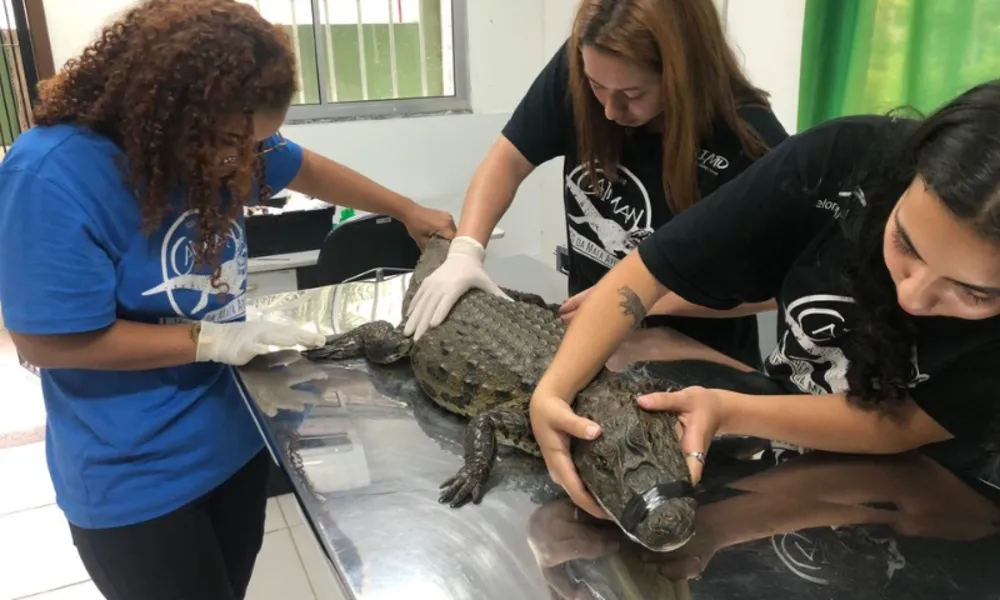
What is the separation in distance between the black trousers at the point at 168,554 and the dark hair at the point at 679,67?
1.08 m

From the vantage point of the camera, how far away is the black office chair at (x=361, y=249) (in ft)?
9.09

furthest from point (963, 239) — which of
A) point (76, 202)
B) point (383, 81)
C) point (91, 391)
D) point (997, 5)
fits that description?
point (383, 81)

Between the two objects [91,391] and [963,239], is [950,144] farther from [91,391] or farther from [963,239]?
[91,391]

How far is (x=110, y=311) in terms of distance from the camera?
1257mm

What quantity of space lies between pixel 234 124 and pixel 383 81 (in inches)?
Answer: 121

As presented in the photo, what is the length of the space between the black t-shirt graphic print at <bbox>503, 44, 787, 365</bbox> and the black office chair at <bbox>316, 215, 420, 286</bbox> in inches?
40.0

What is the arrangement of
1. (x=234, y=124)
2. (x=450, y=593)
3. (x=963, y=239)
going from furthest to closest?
(x=234, y=124) < (x=450, y=593) < (x=963, y=239)

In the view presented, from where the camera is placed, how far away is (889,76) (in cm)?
236

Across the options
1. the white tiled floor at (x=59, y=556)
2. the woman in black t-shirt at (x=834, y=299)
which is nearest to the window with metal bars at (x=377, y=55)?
the white tiled floor at (x=59, y=556)

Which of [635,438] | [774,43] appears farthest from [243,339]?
[774,43]

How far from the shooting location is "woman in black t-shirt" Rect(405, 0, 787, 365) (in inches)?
57.4

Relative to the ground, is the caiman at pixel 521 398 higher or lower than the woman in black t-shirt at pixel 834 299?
lower

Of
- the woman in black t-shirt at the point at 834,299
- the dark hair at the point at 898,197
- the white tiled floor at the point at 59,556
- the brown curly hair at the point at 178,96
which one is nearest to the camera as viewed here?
the dark hair at the point at 898,197

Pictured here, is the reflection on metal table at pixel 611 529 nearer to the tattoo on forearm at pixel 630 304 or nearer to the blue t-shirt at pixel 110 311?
the blue t-shirt at pixel 110 311
